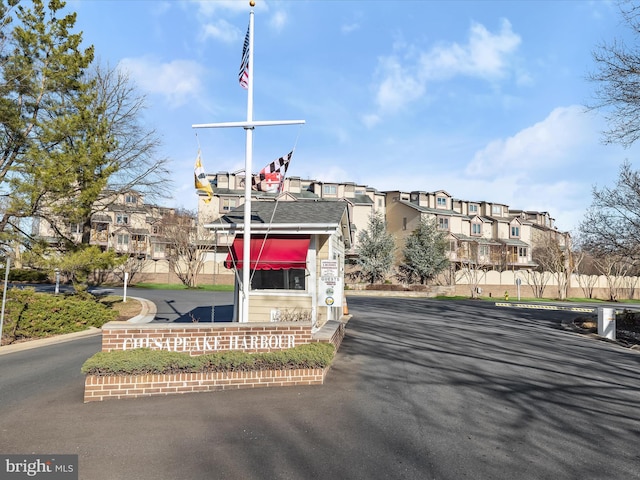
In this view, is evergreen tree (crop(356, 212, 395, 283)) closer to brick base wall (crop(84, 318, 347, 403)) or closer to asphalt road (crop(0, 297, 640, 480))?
asphalt road (crop(0, 297, 640, 480))

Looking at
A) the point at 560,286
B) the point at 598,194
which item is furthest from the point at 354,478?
the point at 560,286

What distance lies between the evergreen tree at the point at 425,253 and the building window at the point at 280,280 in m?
31.7

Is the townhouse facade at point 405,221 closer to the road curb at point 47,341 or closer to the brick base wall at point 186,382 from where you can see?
the road curb at point 47,341

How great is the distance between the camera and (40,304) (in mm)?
14766

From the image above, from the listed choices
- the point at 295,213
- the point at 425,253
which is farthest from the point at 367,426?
the point at 425,253

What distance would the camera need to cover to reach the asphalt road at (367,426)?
4.68 meters

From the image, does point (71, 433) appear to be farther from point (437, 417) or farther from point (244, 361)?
point (437, 417)

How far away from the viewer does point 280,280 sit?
12992 millimetres

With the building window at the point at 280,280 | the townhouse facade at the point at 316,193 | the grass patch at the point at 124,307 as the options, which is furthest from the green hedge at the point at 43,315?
the townhouse facade at the point at 316,193

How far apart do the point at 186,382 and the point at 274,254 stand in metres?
5.44

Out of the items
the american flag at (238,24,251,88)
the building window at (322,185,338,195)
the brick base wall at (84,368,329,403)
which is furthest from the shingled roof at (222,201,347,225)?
the building window at (322,185,338,195)

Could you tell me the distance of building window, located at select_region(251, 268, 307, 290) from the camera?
1295 centimetres

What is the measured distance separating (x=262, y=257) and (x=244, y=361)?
16.3 feet

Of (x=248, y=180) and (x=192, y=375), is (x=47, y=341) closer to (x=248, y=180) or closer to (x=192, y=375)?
(x=192, y=375)
